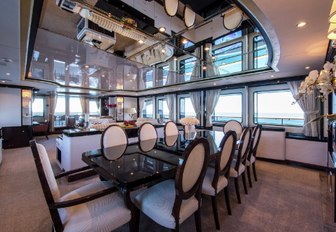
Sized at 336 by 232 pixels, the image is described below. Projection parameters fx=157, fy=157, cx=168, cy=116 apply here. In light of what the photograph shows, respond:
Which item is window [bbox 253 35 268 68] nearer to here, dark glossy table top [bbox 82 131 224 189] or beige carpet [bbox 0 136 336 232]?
beige carpet [bbox 0 136 336 232]

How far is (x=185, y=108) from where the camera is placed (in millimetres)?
7914

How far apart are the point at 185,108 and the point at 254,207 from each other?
5.90 m

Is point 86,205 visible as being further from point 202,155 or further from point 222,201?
point 222,201

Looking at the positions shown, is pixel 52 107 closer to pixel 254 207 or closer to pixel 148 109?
pixel 148 109

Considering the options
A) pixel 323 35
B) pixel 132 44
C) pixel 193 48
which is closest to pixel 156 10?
pixel 132 44

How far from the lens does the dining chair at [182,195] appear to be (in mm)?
1328

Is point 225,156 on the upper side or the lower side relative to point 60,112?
lower

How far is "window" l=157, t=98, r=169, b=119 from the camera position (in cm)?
902

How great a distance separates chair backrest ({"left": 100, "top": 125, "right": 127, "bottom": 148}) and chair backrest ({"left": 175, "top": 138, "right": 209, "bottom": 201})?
177 centimetres

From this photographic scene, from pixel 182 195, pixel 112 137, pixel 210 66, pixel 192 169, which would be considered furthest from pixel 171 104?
pixel 182 195

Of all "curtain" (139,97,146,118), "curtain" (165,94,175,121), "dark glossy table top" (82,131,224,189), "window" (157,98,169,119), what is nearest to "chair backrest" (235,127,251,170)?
"dark glossy table top" (82,131,224,189)

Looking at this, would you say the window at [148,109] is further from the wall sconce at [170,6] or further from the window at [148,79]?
the wall sconce at [170,6]

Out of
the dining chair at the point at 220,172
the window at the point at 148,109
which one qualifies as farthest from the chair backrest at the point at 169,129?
the window at the point at 148,109

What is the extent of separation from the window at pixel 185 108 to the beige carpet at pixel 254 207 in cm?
452
